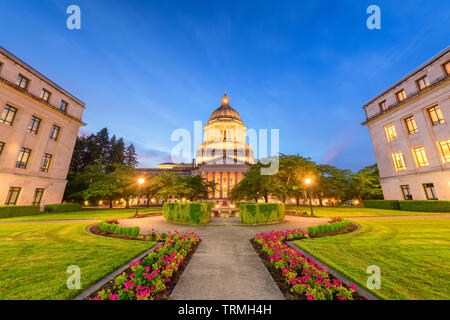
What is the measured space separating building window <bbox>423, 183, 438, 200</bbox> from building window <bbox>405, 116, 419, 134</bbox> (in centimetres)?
768

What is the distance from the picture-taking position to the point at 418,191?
2322cm

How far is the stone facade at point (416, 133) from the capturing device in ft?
69.1

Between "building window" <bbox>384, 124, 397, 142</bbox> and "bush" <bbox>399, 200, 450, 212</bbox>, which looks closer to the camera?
"bush" <bbox>399, 200, 450, 212</bbox>

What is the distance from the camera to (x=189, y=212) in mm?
14078

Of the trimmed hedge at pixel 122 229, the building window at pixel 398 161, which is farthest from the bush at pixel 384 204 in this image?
the trimmed hedge at pixel 122 229

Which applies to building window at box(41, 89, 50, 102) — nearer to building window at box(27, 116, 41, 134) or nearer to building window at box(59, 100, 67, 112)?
building window at box(59, 100, 67, 112)

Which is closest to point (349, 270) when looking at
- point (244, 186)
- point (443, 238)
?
point (443, 238)

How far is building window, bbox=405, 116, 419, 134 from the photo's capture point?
24.3 meters

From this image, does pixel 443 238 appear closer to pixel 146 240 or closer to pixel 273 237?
pixel 273 237

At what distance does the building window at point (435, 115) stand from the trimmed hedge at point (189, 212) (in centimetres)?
3162

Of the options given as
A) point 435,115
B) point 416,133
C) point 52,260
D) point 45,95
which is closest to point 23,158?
point 45,95

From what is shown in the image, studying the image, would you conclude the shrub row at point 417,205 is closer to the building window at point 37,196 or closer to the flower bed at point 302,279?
the flower bed at point 302,279

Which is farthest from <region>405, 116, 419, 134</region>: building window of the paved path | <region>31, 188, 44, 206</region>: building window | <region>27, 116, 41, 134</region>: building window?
<region>31, 188, 44, 206</region>: building window
